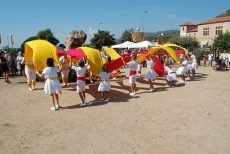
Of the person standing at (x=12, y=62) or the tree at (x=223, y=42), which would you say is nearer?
the person standing at (x=12, y=62)

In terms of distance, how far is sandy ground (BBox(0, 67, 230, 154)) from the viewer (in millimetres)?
4570

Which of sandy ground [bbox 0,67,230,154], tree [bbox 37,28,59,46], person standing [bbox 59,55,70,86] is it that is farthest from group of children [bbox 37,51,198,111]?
tree [bbox 37,28,59,46]

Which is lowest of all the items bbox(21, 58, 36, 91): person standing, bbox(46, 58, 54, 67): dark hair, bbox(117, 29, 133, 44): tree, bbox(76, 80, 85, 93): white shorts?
bbox(76, 80, 85, 93): white shorts

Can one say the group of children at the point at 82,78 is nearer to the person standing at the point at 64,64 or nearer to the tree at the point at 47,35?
the person standing at the point at 64,64

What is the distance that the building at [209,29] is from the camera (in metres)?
56.9

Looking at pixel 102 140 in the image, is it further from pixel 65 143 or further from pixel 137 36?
pixel 137 36

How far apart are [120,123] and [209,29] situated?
217ft

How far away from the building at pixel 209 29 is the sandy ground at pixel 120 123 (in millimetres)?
53783

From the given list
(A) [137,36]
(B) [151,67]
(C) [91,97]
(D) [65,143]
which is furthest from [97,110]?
(A) [137,36]

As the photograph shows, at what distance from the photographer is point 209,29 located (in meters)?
62.3

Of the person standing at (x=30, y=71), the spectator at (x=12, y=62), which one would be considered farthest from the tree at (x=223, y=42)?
the person standing at (x=30, y=71)

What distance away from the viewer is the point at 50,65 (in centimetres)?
677

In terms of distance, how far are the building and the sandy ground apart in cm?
5378

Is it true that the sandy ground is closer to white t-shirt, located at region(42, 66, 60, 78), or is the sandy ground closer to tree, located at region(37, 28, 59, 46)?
white t-shirt, located at region(42, 66, 60, 78)
